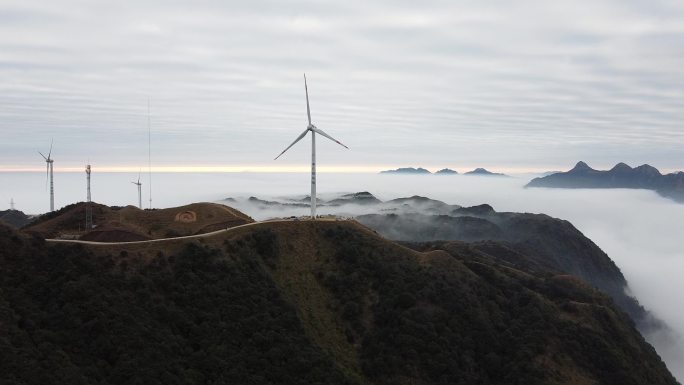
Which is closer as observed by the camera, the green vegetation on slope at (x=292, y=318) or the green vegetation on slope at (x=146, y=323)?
the green vegetation on slope at (x=146, y=323)

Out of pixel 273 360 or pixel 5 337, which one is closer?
pixel 5 337

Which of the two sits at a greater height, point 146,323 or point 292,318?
point 146,323

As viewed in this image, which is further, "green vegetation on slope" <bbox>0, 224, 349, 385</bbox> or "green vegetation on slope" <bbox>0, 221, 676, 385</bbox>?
"green vegetation on slope" <bbox>0, 221, 676, 385</bbox>

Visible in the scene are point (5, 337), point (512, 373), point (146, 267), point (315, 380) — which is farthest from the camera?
point (512, 373)

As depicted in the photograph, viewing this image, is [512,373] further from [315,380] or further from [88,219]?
[88,219]

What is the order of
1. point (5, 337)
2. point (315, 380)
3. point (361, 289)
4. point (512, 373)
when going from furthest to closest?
point (361, 289), point (512, 373), point (315, 380), point (5, 337)

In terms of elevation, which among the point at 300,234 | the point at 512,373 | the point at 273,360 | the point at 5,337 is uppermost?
the point at 300,234

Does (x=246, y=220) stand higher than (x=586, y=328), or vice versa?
(x=246, y=220)

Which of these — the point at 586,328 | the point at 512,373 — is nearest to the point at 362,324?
the point at 512,373

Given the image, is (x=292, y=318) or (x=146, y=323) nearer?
(x=146, y=323)
